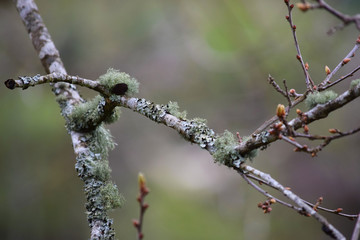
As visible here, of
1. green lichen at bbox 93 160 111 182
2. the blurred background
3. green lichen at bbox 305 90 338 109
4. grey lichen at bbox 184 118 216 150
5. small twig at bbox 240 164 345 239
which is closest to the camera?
small twig at bbox 240 164 345 239

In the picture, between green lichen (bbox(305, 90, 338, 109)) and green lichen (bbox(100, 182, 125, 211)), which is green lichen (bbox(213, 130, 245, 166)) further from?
green lichen (bbox(100, 182, 125, 211))

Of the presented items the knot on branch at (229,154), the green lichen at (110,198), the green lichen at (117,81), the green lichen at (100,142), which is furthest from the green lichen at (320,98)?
the green lichen at (100,142)

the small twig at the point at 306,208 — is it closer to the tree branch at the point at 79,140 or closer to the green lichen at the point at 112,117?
the tree branch at the point at 79,140

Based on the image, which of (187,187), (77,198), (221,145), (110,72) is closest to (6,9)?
(77,198)

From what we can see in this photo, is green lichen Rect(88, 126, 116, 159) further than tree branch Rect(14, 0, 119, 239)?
Yes

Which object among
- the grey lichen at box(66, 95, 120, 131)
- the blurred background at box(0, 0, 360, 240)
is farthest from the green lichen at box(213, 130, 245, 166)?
the blurred background at box(0, 0, 360, 240)

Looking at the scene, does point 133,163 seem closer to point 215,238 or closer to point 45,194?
point 45,194
